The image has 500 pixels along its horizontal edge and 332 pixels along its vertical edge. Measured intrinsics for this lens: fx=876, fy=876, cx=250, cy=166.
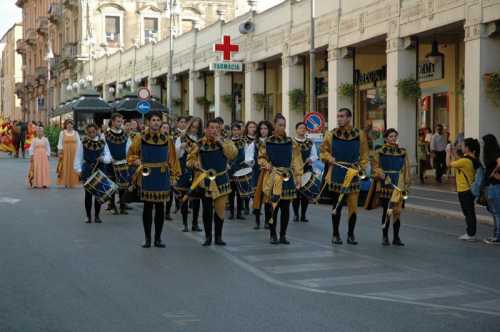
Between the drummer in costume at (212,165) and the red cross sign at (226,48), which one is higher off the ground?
the red cross sign at (226,48)

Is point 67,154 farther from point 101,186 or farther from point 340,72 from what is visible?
point 340,72

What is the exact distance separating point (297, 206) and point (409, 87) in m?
10.5

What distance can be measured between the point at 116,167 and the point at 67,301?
795 centimetres

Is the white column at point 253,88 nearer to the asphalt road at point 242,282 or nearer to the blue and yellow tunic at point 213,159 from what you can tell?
the asphalt road at point 242,282

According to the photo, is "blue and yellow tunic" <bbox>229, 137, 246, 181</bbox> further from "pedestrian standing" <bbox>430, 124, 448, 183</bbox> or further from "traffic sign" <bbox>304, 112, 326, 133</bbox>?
"pedestrian standing" <bbox>430, 124, 448, 183</bbox>

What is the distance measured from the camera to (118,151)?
15.7 metres

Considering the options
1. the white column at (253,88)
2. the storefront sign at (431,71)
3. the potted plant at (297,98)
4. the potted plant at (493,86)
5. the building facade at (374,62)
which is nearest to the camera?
the potted plant at (493,86)

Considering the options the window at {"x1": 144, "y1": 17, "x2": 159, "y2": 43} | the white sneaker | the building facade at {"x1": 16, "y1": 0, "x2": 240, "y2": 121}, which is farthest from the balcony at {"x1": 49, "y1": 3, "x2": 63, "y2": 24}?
the white sneaker

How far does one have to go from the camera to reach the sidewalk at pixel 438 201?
1633cm

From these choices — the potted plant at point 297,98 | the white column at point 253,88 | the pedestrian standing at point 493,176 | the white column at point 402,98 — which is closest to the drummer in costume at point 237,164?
the pedestrian standing at point 493,176

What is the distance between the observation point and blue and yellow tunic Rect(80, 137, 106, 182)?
1527 cm

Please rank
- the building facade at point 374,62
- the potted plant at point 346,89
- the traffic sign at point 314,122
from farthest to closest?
the potted plant at point 346,89 → the traffic sign at point 314,122 → the building facade at point 374,62

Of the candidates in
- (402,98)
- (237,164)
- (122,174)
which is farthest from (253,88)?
(122,174)

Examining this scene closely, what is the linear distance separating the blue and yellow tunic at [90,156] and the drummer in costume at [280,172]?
4030mm
